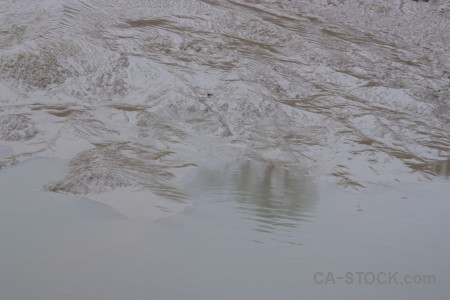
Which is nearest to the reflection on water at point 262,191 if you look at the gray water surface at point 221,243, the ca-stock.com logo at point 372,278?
the gray water surface at point 221,243

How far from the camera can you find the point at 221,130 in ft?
15.3

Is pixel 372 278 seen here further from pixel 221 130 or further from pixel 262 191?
→ pixel 221 130

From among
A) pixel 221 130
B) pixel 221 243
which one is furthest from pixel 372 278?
pixel 221 130

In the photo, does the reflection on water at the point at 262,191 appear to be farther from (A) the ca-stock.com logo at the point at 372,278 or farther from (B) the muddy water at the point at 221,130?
(A) the ca-stock.com logo at the point at 372,278

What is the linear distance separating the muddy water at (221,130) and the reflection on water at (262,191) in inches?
0.7

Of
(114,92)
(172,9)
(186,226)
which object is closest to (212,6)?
(172,9)

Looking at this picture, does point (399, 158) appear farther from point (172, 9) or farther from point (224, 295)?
point (172, 9)

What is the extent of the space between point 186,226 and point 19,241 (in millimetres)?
947

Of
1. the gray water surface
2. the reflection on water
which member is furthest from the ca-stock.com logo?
the reflection on water

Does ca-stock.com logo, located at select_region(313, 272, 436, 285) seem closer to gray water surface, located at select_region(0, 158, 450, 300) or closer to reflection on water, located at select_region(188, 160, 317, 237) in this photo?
gray water surface, located at select_region(0, 158, 450, 300)

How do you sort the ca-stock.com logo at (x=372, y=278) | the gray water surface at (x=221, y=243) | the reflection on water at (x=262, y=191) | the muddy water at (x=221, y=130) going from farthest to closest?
1. the reflection on water at (x=262, y=191)
2. the muddy water at (x=221, y=130)
3. the ca-stock.com logo at (x=372, y=278)
4. the gray water surface at (x=221, y=243)

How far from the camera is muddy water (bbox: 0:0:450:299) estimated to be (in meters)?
2.62

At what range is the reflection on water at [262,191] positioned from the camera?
9.84 feet

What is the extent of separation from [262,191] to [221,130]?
135 cm
